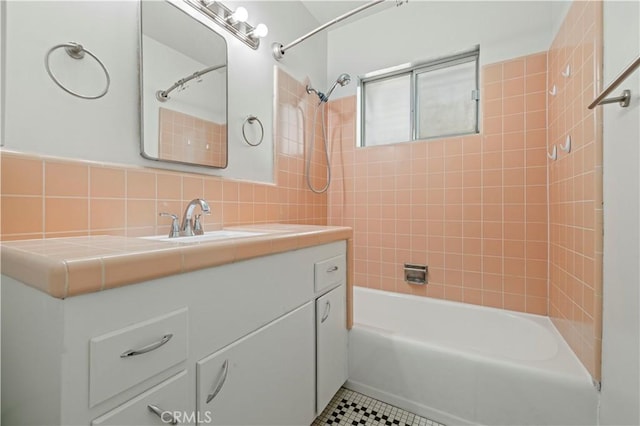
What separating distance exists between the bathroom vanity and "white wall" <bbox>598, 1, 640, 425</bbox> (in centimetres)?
100

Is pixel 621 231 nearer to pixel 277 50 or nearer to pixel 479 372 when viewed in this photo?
pixel 479 372

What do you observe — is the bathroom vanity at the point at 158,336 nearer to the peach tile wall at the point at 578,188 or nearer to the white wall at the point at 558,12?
the peach tile wall at the point at 578,188

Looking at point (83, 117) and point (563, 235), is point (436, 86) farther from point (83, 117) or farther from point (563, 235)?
point (83, 117)

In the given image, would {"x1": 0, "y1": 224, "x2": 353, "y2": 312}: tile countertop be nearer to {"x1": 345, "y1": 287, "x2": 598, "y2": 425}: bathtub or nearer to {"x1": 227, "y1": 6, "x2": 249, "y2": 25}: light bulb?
{"x1": 345, "y1": 287, "x2": 598, "y2": 425}: bathtub

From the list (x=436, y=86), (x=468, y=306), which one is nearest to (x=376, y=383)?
(x=468, y=306)

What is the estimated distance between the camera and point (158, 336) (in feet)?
1.93

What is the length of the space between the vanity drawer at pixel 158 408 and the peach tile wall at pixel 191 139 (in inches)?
33.2

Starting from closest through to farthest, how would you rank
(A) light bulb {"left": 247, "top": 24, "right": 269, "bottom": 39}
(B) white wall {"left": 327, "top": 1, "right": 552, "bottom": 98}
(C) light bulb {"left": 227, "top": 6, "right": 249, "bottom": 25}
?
1. (C) light bulb {"left": 227, "top": 6, "right": 249, "bottom": 25}
2. (A) light bulb {"left": 247, "top": 24, "right": 269, "bottom": 39}
3. (B) white wall {"left": 327, "top": 1, "right": 552, "bottom": 98}

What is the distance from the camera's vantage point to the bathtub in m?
→ 1.09

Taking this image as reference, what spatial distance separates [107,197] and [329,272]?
889 millimetres

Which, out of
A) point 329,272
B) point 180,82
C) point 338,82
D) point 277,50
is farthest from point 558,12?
point 180,82

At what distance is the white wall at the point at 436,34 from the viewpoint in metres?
1.67

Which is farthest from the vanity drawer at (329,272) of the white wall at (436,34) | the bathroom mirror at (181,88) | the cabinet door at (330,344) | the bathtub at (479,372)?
the white wall at (436,34)

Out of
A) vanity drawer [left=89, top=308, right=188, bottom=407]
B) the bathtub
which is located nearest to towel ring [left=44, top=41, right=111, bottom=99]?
vanity drawer [left=89, top=308, right=188, bottom=407]
